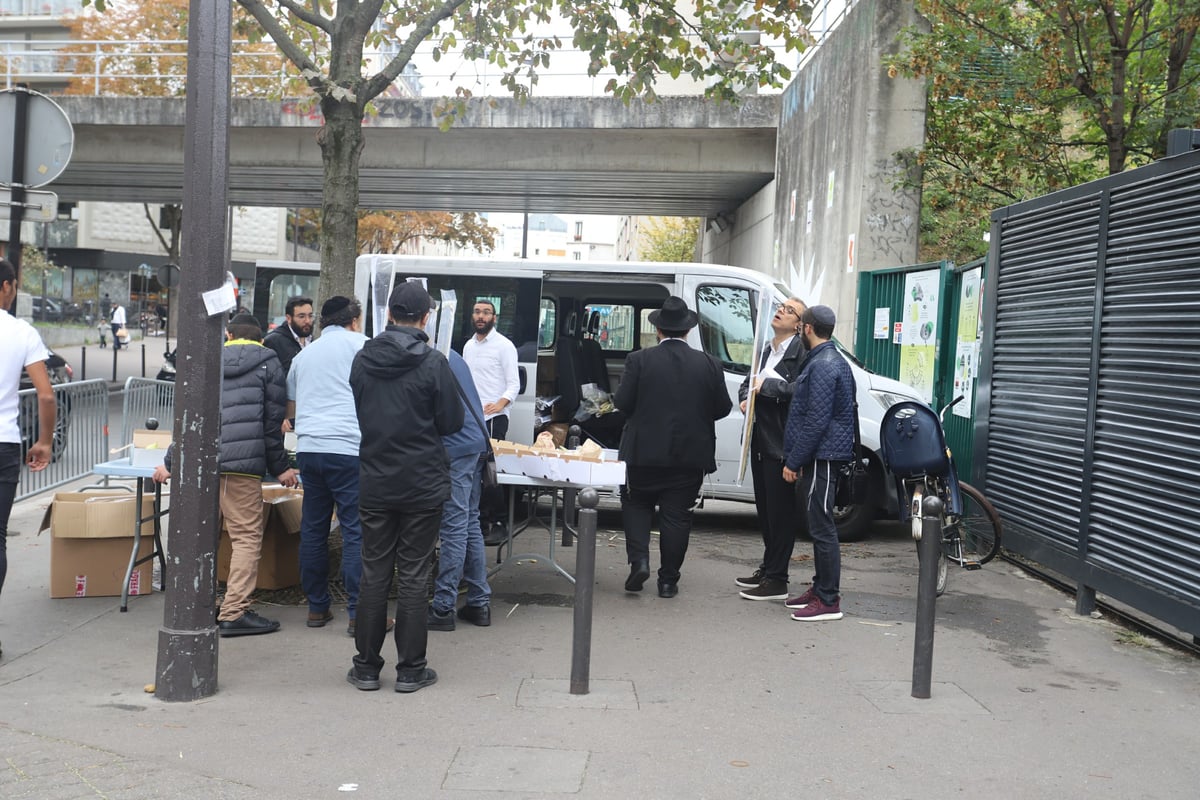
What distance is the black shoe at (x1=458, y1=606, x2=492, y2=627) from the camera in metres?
6.73

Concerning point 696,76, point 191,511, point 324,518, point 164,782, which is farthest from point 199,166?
point 696,76

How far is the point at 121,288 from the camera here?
188ft

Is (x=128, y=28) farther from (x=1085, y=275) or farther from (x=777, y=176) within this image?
(x=1085, y=275)

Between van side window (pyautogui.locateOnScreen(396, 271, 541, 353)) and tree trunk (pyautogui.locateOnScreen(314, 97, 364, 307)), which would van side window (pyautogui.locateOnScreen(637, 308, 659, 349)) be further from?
tree trunk (pyautogui.locateOnScreen(314, 97, 364, 307))

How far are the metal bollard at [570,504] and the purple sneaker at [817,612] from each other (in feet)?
6.34

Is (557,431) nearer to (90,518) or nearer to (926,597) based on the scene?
(90,518)

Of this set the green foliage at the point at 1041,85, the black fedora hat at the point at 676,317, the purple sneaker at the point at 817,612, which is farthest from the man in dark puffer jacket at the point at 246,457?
the green foliage at the point at 1041,85

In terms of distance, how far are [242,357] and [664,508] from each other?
282cm

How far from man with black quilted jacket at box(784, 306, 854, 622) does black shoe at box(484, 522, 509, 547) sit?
2148mm

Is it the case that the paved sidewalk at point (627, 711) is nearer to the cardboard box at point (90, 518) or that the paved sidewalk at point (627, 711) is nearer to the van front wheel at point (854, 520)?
the cardboard box at point (90, 518)

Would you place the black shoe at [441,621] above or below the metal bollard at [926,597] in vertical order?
below

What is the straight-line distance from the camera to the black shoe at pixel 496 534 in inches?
318

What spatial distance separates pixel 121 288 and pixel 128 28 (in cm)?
2413

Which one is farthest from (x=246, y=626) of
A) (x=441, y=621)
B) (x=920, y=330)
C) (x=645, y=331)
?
(x=920, y=330)
